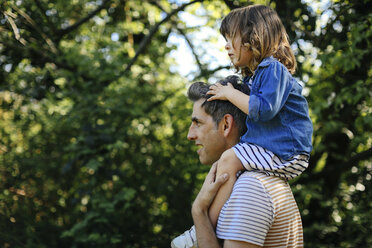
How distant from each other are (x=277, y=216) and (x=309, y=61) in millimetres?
2626

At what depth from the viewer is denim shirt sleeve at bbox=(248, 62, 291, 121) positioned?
1.78 meters

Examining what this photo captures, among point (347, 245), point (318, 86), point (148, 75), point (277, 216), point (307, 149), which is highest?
point (307, 149)

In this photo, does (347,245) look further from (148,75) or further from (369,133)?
(148,75)

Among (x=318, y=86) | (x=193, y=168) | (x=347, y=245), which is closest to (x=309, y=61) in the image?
(x=318, y=86)

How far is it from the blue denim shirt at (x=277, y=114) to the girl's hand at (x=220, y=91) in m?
0.15

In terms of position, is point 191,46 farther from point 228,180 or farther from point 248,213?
point 248,213

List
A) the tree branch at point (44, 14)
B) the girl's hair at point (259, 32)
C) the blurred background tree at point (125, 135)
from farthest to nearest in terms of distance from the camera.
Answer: the tree branch at point (44, 14) → the blurred background tree at point (125, 135) → the girl's hair at point (259, 32)

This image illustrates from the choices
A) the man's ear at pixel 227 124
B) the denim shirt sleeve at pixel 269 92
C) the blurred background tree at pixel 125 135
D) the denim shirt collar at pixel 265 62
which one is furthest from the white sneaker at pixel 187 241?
the blurred background tree at pixel 125 135

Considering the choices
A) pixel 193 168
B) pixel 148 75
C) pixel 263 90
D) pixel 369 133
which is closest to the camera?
pixel 263 90

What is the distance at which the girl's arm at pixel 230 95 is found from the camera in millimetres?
1886

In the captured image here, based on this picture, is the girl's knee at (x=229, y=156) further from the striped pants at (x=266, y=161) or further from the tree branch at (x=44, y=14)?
the tree branch at (x=44, y=14)

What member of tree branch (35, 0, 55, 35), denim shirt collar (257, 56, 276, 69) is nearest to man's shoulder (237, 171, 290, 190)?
denim shirt collar (257, 56, 276, 69)

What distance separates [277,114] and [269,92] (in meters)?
0.17

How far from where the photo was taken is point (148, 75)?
17.6 feet
